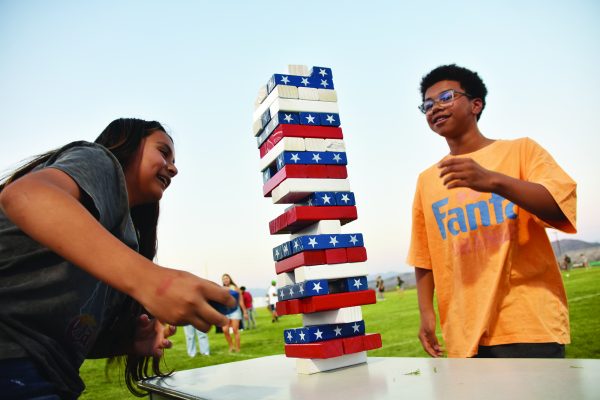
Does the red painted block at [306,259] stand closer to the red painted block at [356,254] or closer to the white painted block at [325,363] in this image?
the red painted block at [356,254]

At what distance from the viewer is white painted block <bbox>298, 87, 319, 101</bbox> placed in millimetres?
2488

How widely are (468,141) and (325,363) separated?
166 centimetres

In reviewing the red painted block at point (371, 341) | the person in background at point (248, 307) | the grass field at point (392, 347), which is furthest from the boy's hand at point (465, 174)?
the person in background at point (248, 307)

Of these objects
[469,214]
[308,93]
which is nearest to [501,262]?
[469,214]

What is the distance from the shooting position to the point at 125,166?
6.85 ft

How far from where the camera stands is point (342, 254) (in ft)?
7.67

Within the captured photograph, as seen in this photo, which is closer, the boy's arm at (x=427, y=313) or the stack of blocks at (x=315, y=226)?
the stack of blocks at (x=315, y=226)

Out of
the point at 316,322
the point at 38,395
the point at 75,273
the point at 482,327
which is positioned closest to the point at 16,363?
the point at 38,395

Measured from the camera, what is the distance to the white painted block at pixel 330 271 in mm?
2232

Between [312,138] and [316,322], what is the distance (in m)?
0.95

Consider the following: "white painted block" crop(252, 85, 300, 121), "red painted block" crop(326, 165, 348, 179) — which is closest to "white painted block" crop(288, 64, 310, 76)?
"white painted block" crop(252, 85, 300, 121)

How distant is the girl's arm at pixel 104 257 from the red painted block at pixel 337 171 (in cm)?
150

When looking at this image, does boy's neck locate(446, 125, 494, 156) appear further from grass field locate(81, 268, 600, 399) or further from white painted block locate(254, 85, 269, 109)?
grass field locate(81, 268, 600, 399)

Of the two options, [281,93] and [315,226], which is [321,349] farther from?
[281,93]
